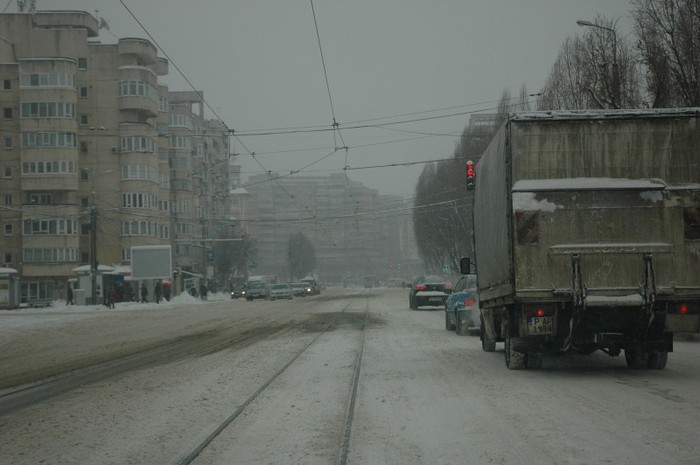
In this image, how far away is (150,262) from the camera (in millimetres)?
60875

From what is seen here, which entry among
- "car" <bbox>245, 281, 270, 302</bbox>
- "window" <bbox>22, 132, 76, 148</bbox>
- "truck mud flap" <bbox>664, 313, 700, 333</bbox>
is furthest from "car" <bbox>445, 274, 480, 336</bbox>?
"window" <bbox>22, 132, 76, 148</bbox>

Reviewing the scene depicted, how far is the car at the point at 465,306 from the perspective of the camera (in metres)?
21.7

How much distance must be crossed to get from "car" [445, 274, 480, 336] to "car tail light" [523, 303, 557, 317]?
362 inches

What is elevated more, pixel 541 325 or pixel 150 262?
pixel 150 262

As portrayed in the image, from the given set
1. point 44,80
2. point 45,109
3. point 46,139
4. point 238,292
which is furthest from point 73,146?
point 238,292

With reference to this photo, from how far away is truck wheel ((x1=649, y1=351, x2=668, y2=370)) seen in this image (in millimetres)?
12992

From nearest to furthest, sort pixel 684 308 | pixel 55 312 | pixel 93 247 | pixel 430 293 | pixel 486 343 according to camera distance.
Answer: pixel 684 308 → pixel 486 343 → pixel 430 293 → pixel 93 247 → pixel 55 312

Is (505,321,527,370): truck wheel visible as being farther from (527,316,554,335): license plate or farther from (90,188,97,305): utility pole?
(90,188,97,305): utility pole

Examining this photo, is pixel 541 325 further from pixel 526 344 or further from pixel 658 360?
pixel 658 360

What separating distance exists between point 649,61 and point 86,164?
2389 inches

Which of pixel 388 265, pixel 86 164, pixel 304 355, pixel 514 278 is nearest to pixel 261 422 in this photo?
pixel 514 278

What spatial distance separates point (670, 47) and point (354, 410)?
2130cm

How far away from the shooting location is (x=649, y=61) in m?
27.4

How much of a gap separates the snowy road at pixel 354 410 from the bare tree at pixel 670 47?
11.1 metres
